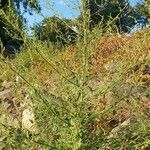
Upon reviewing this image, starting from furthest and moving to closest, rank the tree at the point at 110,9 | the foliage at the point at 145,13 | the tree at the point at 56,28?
the foliage at the point at 145,13 → the tree at the point at 56,28 → the tree at the point at 110,9

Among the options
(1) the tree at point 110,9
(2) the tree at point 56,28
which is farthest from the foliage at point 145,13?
(2) the tree at point 56,28

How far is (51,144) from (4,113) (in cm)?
67

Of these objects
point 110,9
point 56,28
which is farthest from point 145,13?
point 56,28

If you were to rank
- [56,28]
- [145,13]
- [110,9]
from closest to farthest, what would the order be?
[56,28]
[110,9]
[145,13]

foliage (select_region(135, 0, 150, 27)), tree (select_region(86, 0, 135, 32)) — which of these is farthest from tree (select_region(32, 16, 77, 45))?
foliage (select_region(135, 0, 150, 27))

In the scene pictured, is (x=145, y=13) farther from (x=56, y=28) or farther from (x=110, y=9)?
(x=56, y=28)

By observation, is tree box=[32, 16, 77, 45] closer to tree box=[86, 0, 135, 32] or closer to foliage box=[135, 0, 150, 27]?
tree box=[86, 0, 135, 32]

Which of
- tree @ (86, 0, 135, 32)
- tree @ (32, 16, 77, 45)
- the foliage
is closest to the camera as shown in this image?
→ tree @ (86, 0, 135, 32)

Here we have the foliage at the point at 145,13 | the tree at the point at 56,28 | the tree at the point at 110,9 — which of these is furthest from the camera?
the foliage at the point at 145,13

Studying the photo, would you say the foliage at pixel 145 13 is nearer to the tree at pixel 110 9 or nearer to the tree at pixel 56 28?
the tree at pixel 110 9

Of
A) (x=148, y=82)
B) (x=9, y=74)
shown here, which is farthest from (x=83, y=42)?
(x=9, y=74)

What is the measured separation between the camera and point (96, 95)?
534 cm

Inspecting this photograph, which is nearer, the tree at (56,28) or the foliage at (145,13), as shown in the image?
the tree at (56,28)

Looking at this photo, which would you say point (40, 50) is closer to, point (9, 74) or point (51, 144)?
point (51, 144)
